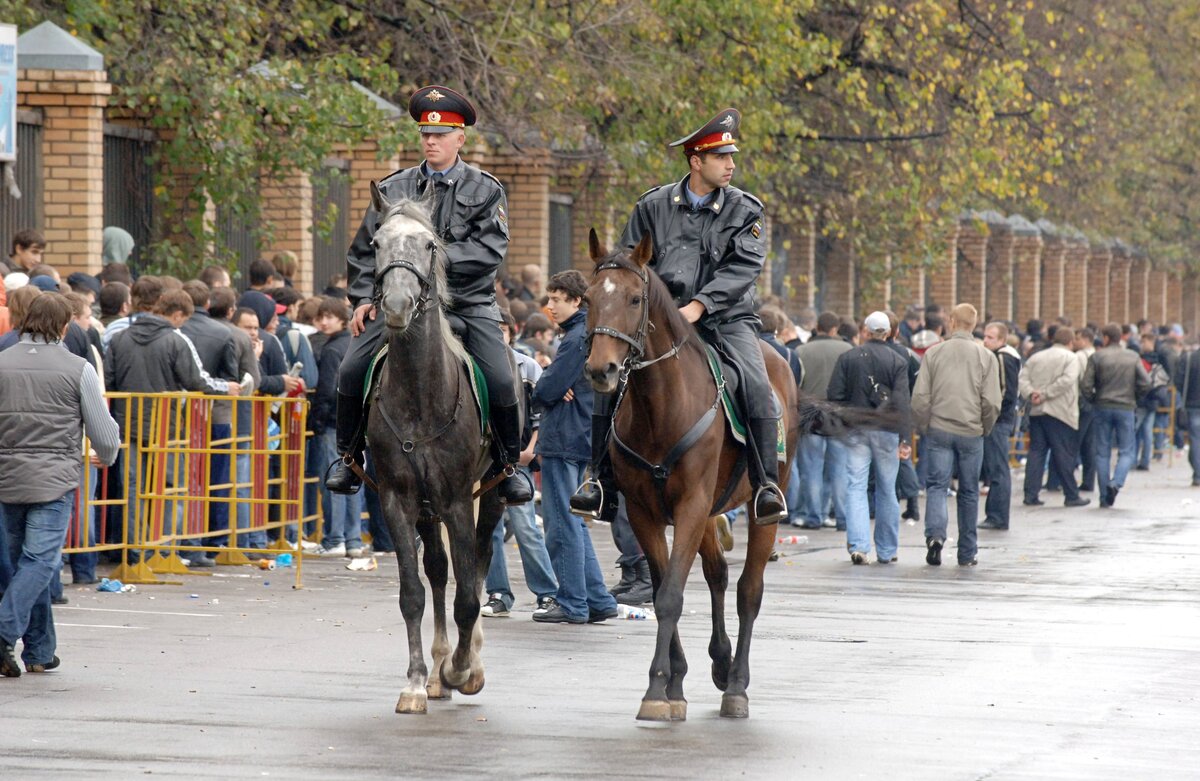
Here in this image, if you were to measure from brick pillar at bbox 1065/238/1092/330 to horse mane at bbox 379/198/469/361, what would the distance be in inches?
2007

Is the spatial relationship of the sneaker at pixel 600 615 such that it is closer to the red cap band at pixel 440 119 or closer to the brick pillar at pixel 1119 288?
the red cap band at pixel 440 119

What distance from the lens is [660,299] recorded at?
8.97 metres

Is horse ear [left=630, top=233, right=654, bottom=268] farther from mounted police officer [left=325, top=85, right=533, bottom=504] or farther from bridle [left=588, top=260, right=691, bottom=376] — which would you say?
mounted police officer [left=325, top=85, right=533, bottom=504]

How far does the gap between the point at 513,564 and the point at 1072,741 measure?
8264 millimetres

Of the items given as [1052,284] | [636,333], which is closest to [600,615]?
[636,333]

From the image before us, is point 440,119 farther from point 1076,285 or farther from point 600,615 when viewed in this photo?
point 1076,285

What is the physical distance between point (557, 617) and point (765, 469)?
3296mm

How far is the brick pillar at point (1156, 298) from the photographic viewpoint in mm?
69544

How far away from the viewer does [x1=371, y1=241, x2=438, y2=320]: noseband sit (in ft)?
28.3

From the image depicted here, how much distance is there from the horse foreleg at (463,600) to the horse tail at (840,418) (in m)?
3.03

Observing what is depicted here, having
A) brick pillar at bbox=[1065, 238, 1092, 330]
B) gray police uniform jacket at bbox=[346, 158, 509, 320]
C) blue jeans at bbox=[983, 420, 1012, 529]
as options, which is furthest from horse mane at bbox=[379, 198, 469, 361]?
brick pillar at bbox=[1065, 238, 1092, 330]

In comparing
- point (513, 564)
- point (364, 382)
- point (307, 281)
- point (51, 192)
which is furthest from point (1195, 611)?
point (307, 281)

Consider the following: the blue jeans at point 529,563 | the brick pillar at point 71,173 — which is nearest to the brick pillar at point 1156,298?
the brick pillar at point 71,173

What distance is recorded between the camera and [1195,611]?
45.0 ft
